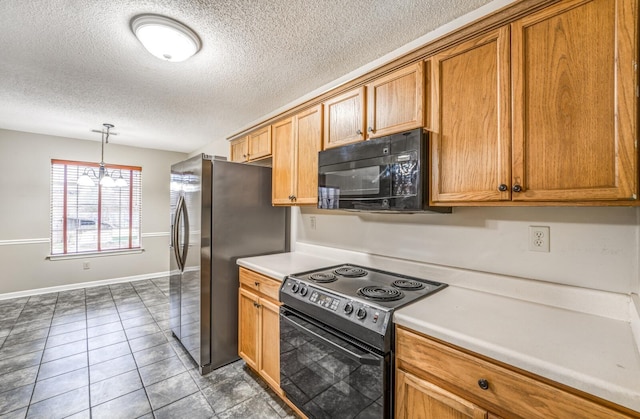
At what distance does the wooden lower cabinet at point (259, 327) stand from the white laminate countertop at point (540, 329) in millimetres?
1042

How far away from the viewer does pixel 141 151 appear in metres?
5.07

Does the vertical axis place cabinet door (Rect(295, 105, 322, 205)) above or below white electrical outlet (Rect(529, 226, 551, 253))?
above

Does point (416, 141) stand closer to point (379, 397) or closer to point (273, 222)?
point (379, 397)

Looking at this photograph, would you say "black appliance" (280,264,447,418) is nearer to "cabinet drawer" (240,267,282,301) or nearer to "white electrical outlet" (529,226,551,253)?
"cabinet drawer" (240,267,282,301)

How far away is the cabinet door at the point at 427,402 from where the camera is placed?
3.36 feet

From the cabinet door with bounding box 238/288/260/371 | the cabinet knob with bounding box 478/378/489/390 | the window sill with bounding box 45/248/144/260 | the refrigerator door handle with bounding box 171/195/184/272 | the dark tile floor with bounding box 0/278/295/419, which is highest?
the refrigerator door handle with bounding box 171/195/184/272

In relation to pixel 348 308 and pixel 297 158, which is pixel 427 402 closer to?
pixel 348 308

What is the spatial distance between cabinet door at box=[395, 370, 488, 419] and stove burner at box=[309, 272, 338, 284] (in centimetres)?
66

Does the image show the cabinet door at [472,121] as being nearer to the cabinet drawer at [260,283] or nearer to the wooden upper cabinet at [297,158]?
the wooden upper cabinet at [297,158]

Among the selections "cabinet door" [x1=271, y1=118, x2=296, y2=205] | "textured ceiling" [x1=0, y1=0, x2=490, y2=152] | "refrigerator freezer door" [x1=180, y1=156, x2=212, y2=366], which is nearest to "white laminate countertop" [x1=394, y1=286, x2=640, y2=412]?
"cabinet door" [x1=271, y1=118, x2=296, y2=205]

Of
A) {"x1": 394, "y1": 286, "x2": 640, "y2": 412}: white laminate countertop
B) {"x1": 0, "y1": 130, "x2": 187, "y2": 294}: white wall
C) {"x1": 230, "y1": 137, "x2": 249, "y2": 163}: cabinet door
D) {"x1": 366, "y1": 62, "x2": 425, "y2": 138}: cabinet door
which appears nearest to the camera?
{"x1": 394, "y1": 286, "x2": 640, "y2": 412}: white laminate countertop

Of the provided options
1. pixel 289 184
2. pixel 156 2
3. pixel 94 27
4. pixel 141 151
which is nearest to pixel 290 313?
pixel 289 184

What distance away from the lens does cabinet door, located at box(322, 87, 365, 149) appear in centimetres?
183

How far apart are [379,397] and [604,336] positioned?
89 cm
